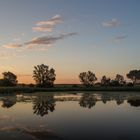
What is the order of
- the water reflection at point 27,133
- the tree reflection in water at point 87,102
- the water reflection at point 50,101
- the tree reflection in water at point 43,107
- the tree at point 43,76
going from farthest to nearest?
the tree at point 43,76
the tree reflection in water at point 87,102
the water reflection at point 50,101
the tree reflection in water at point 43,107
the water reflection at point 27,133

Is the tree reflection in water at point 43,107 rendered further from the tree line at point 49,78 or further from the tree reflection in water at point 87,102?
the tree line at point 49,78

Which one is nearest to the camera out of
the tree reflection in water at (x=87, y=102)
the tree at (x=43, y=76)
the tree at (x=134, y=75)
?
the tree reflection in water at (x=87, y=102)

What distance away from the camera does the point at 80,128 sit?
18875 millimetres

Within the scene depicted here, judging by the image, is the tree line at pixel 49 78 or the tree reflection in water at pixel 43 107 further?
the tree line at pixel 49 78

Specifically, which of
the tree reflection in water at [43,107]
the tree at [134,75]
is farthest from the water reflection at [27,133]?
the tree at [134,75]

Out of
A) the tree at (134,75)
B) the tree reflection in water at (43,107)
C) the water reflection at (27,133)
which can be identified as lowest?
the water reflection at (27,133)

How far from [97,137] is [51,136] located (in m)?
2.46

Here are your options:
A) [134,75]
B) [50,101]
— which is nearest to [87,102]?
[50,101]

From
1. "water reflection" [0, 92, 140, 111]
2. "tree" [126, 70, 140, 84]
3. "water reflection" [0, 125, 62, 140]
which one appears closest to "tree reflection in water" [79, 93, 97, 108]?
"water reflection" [0, 92, 140, 111]

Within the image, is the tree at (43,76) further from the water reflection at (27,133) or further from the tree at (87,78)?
the water reflection at (27,133)

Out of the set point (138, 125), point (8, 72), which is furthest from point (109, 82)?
point (138, 125)

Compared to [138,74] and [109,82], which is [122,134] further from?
[138,74]

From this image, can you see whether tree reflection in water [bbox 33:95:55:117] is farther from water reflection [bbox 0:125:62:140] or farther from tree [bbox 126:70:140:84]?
tree [bbox 126:70:140:84]

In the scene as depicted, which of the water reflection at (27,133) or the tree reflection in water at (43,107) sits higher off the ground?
the tree reflection in water at (43,107)
